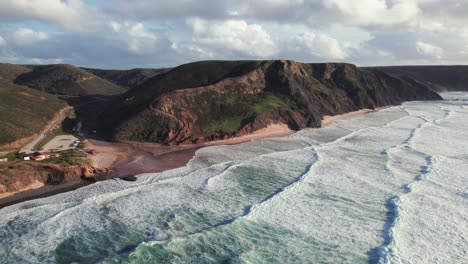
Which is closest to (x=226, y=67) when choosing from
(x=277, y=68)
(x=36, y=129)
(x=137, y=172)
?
(x=277, y=68)

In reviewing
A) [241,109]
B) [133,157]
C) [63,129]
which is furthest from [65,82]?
[133,157]

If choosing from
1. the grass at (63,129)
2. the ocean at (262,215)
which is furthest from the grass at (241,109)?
the grass at (63,129)

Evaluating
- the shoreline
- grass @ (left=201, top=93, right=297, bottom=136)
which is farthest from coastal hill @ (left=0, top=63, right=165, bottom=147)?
grass @ (left=201, top=93, right=297, bottom=136)

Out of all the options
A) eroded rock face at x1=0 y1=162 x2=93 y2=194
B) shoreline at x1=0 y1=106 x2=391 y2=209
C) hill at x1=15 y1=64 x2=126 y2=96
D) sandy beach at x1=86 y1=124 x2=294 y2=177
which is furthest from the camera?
hill at x1=15 y1=64 x2=126 y2=96

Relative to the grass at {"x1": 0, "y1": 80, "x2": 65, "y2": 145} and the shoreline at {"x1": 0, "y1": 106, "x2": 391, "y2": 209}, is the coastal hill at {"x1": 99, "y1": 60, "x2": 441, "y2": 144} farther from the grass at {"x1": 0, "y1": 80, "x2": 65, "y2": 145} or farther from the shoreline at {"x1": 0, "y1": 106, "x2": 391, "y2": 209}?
the grass at {"x1": 0, "y1": 80, "x2": 65, "y2": 145}

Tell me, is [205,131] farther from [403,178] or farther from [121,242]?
[121,242]

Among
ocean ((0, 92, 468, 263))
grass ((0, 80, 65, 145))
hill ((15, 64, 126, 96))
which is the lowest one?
ocean ((0, 92, 468, 263))

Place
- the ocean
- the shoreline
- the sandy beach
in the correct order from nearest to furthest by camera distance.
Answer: the ocean < the shoreline < the sandy beach
